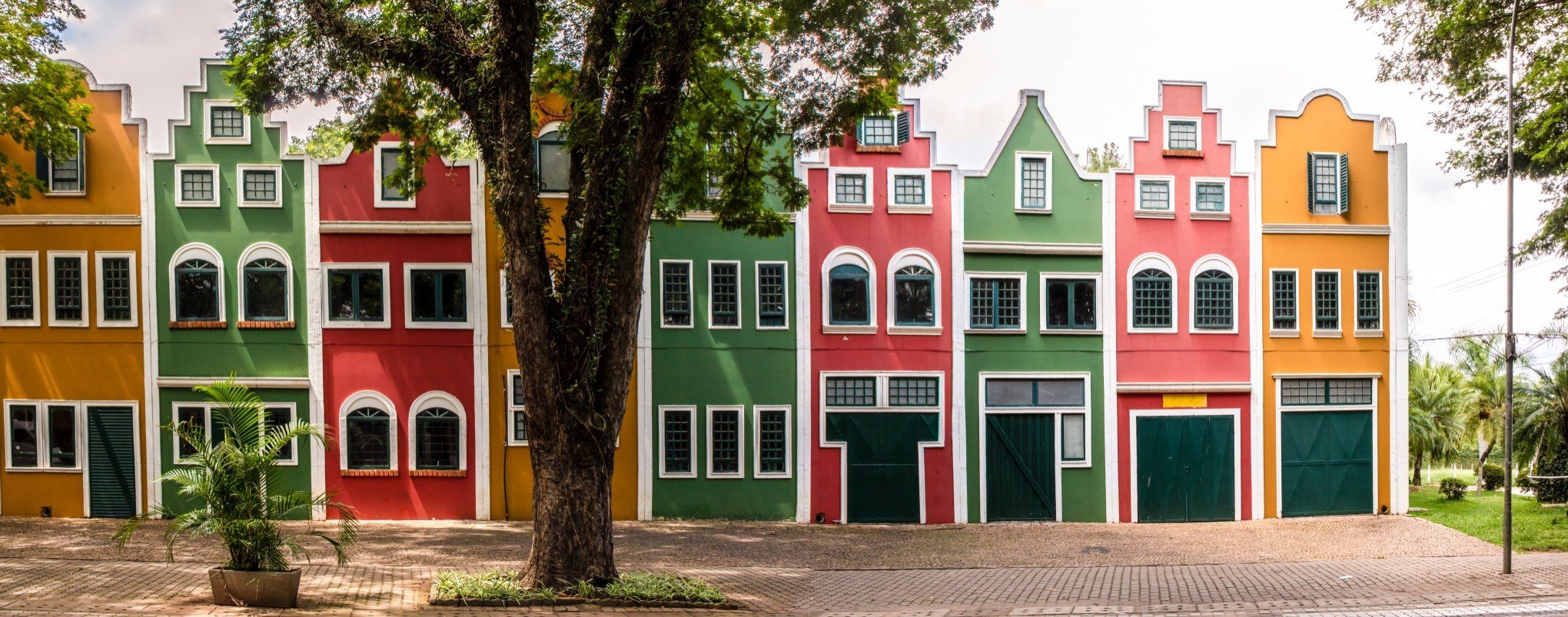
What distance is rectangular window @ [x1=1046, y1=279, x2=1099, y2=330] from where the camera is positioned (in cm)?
2062

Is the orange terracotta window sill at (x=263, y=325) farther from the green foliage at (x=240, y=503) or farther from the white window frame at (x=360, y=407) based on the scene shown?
the green foliage at (x=240, y=503)

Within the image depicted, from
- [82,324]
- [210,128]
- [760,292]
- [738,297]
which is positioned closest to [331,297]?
[210,128]

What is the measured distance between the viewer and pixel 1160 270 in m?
20.8

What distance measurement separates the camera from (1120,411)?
67.7 feet

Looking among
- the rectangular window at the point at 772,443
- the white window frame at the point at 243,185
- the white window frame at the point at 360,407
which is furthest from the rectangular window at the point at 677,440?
the white window frame at the point at 243,185

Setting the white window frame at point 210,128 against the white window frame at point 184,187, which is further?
the white window frame at point 184,187

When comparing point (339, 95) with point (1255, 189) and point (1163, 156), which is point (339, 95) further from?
point (1255, 189)

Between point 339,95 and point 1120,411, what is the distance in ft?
51.1

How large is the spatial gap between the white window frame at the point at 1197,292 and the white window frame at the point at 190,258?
17849mm

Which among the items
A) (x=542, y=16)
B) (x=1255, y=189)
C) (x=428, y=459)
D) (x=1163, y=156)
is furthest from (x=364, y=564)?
(x=1255, y=189)

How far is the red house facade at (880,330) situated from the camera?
20.1 meters

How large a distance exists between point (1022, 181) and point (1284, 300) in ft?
19.7

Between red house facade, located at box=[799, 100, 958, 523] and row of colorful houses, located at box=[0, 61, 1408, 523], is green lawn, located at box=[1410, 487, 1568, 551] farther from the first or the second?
red house facade, located at box=[799, 100, 958, 523]

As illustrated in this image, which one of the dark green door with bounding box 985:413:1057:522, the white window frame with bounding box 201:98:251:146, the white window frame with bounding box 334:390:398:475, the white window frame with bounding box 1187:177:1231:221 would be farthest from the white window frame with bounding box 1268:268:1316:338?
the white window frame with bounding box 201:98:251:146
